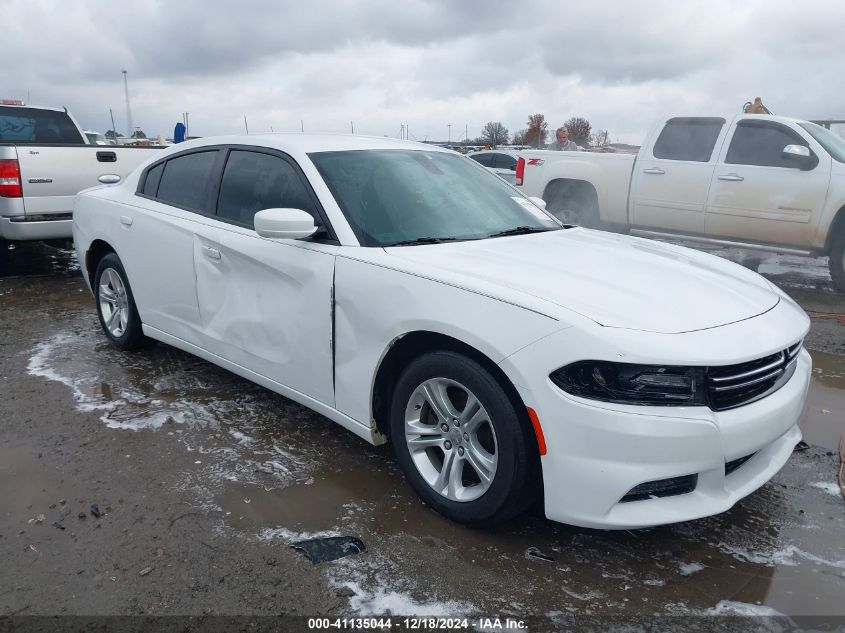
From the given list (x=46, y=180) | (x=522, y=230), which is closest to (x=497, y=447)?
(x=522, y=230)

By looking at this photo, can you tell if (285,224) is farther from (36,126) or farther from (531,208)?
(36,126)

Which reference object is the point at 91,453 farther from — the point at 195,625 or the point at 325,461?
the point at 195,625

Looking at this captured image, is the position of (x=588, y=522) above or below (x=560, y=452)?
below

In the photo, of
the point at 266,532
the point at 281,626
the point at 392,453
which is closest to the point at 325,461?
the point at 392,453

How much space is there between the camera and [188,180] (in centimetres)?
426

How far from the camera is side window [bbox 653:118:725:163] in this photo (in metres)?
8.10

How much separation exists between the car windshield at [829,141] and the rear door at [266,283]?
6502 millimetres

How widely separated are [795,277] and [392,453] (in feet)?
23.1

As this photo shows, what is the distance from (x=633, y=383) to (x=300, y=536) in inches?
57.0

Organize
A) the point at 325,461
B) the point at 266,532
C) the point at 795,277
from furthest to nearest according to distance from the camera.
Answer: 1. the point at 795,277
2. the point at 325,461
3. the point at 266,532

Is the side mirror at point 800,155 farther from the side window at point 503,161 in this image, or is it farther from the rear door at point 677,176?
the side window at point 503,161

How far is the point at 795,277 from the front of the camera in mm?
8461

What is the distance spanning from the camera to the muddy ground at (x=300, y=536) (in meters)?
2.38

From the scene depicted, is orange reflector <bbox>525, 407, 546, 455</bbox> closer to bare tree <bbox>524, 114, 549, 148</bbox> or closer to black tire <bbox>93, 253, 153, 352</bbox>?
black tire <bbox>93, 253, 153, 352</bbox>
